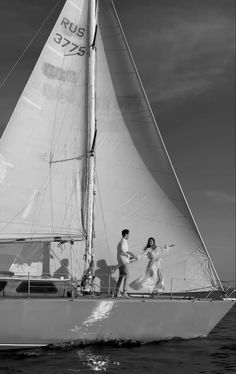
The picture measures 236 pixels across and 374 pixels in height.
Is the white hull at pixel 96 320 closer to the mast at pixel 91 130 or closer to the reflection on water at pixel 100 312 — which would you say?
the reflection on water at pixel 100 312

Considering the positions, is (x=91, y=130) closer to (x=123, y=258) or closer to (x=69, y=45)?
(x=69, y=45)

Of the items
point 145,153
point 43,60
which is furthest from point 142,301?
point 43,60

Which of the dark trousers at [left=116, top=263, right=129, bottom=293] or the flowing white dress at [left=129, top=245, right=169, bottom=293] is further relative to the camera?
the flowing white dress at [left=129, top=245, right=169, bottom=293]

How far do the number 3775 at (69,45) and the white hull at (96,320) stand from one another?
7.26m

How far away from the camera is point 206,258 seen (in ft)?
48.2

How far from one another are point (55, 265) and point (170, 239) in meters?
3.29

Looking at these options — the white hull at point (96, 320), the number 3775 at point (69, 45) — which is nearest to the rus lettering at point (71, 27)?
the number 3775 at point (69, 45)

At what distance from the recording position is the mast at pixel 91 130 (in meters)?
14.5

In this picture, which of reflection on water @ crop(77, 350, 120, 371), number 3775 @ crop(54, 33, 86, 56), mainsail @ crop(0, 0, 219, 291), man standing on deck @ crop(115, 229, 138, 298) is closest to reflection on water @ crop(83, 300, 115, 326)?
reflection on water @ crop(77, 350, 120, 371)

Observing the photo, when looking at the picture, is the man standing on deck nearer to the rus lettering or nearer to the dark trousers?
the dark trousers

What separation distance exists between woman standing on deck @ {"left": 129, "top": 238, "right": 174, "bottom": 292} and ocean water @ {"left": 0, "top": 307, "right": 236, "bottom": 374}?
4.96ft

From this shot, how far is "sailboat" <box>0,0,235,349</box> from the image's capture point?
1410cm

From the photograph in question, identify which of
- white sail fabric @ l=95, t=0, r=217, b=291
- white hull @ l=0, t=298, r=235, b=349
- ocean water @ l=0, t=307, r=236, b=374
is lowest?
ocean water @ l=0, t=307, r=236, b=374

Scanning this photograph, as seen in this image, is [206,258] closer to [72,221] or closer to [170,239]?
[170,239]
